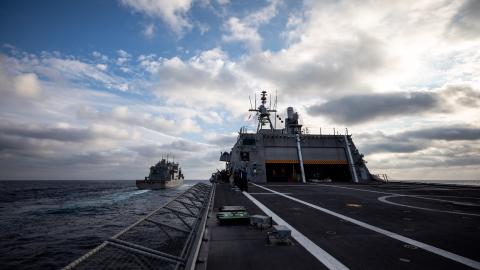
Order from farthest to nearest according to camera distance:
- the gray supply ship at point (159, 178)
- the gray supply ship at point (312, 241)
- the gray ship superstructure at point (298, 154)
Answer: the gray supply ship at point (159, 178) < the gray ship superstructure at point (298, 154) < the gray supply ship at point (312, 241)

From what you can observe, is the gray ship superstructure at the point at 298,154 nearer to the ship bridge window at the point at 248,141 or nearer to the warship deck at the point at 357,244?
the ship bridge window at the point at 248,141

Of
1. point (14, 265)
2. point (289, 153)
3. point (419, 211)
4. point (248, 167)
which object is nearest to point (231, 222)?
point (419, 211)

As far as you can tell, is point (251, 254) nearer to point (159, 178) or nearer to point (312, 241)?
point (312, 241)

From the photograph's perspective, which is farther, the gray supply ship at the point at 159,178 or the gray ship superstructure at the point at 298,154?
the gray supply ship at the point at 159,178

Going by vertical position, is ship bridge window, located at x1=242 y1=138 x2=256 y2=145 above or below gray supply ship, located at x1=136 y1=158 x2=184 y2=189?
above

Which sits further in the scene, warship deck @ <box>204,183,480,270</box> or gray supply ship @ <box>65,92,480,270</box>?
warship deck @ <box>204,183,480,270</box>

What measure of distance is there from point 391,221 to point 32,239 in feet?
73.2

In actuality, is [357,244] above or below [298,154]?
below

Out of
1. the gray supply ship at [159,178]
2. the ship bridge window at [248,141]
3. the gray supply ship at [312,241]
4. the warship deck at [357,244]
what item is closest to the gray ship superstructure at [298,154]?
the ship bridge window at [248,141]

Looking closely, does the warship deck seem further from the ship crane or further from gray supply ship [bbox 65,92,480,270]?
the ship crane

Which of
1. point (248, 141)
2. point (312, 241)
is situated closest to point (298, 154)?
point (248, 141)

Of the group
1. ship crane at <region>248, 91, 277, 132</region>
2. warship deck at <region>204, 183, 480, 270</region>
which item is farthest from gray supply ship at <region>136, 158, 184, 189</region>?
warship deck at <region>204, 183, 480, 270</region>

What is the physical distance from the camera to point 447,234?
23.6 ft

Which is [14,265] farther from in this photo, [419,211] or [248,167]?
[248,167]
